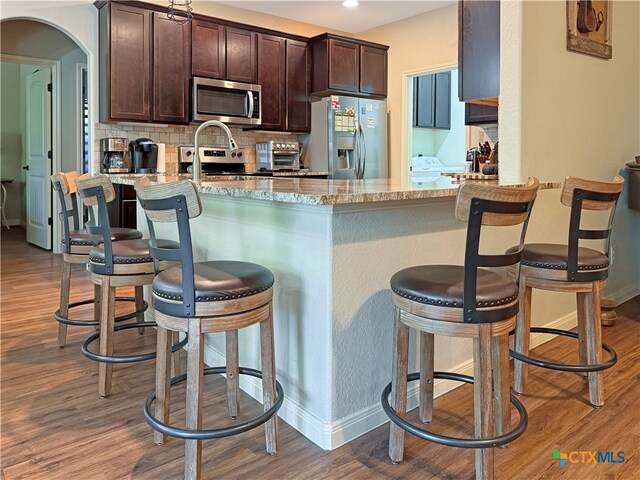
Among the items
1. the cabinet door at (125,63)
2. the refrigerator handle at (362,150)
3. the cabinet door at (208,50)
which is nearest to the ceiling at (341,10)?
the cabinet door at (208,50)

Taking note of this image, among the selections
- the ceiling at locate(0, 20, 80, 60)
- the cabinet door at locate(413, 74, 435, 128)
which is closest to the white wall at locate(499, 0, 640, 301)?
the cabinet door at locate(413, 74, 435, 128)

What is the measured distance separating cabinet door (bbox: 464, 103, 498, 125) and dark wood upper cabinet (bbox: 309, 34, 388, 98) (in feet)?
4.58

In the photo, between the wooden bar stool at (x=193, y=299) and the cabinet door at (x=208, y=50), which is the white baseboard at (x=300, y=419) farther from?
the cabinet door at (x=208, y=50)

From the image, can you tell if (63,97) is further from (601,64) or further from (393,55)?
(601,64)

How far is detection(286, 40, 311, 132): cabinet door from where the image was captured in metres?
5.75

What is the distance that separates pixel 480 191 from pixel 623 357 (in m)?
1.87

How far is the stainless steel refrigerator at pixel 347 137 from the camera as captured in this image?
5.68m

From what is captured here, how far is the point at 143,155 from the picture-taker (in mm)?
4883

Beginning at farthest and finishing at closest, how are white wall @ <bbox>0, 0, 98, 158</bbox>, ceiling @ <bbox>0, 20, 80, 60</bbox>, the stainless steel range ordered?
ceiling @ <bbox>0, 20, 80, 60</bbox>, the stainless steel range, white wall @ <bbox>0, 0, 98, 158</bbox>

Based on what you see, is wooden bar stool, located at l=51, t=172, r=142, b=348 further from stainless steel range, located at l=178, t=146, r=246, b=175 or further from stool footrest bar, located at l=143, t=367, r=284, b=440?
stainless steel range, located at l=178, t=146, r=246, b=175

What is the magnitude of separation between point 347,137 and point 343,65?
0.83 m

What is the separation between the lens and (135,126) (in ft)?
16.7

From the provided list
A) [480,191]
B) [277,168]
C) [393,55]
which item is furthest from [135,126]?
[480,191]

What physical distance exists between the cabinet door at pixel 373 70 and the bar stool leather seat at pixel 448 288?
476cm
